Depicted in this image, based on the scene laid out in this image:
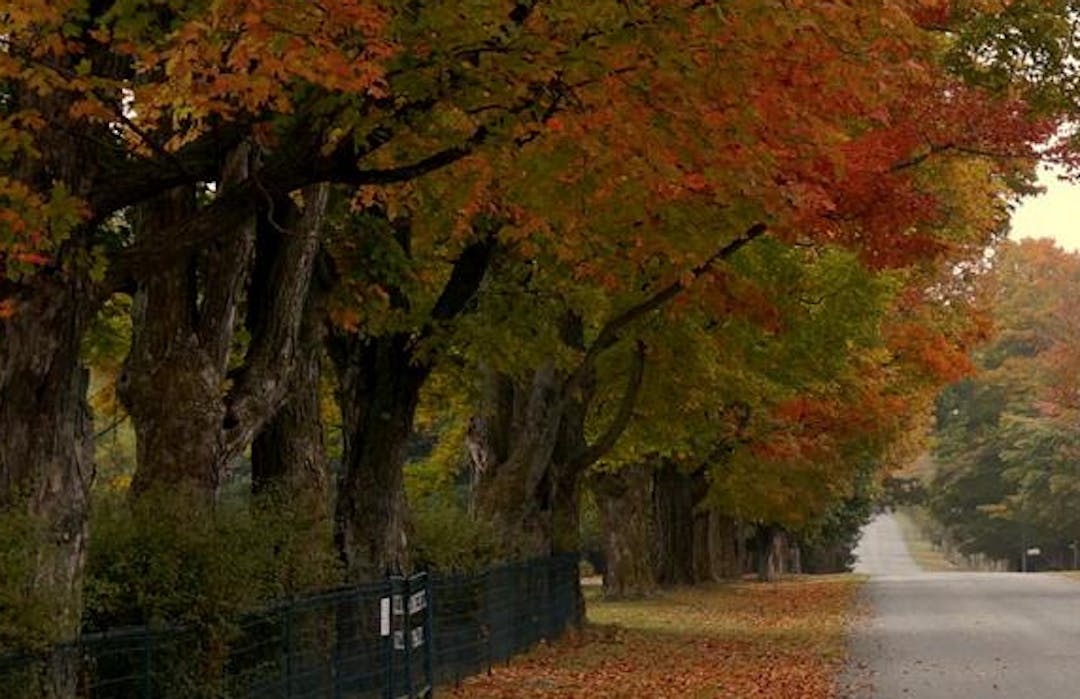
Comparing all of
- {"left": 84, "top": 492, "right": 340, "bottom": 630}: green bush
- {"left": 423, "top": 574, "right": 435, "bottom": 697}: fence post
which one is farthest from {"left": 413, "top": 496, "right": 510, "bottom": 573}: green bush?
{"left": 84, "top": 492, "right": 340, "bottom": 630}: green bush

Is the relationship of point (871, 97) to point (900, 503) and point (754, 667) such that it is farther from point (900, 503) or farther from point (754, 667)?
point (900, 503)

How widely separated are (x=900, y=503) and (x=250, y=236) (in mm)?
93584

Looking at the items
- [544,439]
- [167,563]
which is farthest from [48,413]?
[544,439]

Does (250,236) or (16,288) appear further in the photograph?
(250,236)

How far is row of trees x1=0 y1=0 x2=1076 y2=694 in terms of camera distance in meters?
10.9

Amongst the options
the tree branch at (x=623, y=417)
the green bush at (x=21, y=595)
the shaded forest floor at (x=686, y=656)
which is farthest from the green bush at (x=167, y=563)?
the tree branch at (x=623, y=417)

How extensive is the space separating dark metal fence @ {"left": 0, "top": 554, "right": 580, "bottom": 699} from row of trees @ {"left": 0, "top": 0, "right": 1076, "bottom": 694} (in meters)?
0.40

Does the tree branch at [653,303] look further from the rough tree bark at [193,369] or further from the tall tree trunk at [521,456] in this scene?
the rough tree bark at [193,369]

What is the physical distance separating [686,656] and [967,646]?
4.02 m

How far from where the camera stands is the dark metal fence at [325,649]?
35.6ft

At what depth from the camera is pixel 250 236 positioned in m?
16.2

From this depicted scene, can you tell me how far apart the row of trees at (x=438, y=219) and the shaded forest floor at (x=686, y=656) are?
2077 millimetres

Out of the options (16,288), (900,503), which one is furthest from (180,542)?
(900,503)

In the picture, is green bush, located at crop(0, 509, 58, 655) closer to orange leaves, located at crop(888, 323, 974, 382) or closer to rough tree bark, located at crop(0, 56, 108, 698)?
rough tree bark, located at crop(0, 56, 108, 698)
